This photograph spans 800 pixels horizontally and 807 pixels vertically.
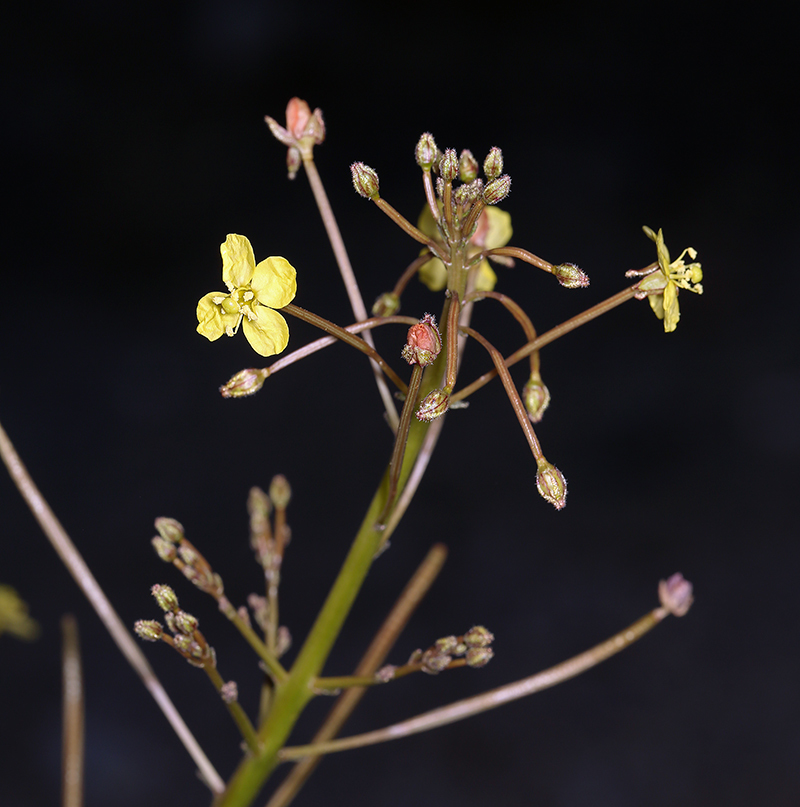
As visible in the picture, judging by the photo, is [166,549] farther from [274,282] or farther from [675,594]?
[675,594]

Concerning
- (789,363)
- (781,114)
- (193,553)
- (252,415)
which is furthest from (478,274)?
(781,114)

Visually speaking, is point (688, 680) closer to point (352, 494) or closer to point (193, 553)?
point (352, 494)

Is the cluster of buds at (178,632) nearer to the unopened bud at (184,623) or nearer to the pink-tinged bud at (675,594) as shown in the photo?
the unopened bud at (184,623)

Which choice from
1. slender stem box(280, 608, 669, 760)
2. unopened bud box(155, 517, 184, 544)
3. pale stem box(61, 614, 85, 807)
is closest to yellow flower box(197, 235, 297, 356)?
unopened bud box(155, 517, 184, 544)

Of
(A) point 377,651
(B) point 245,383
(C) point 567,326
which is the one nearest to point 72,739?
(A) point 377,651

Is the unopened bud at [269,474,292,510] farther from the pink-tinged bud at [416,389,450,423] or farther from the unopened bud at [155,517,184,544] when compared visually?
the pink-tinged bud at [416,389,450,423]

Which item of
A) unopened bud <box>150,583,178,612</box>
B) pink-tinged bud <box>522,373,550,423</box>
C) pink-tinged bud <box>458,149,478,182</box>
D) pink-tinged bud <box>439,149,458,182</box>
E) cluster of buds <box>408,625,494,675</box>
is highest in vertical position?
pink-tinged bud <box>458,149,478,182</box>

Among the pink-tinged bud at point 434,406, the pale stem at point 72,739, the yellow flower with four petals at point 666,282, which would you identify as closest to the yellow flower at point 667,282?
the yellow flower with four petals at point 666,282
